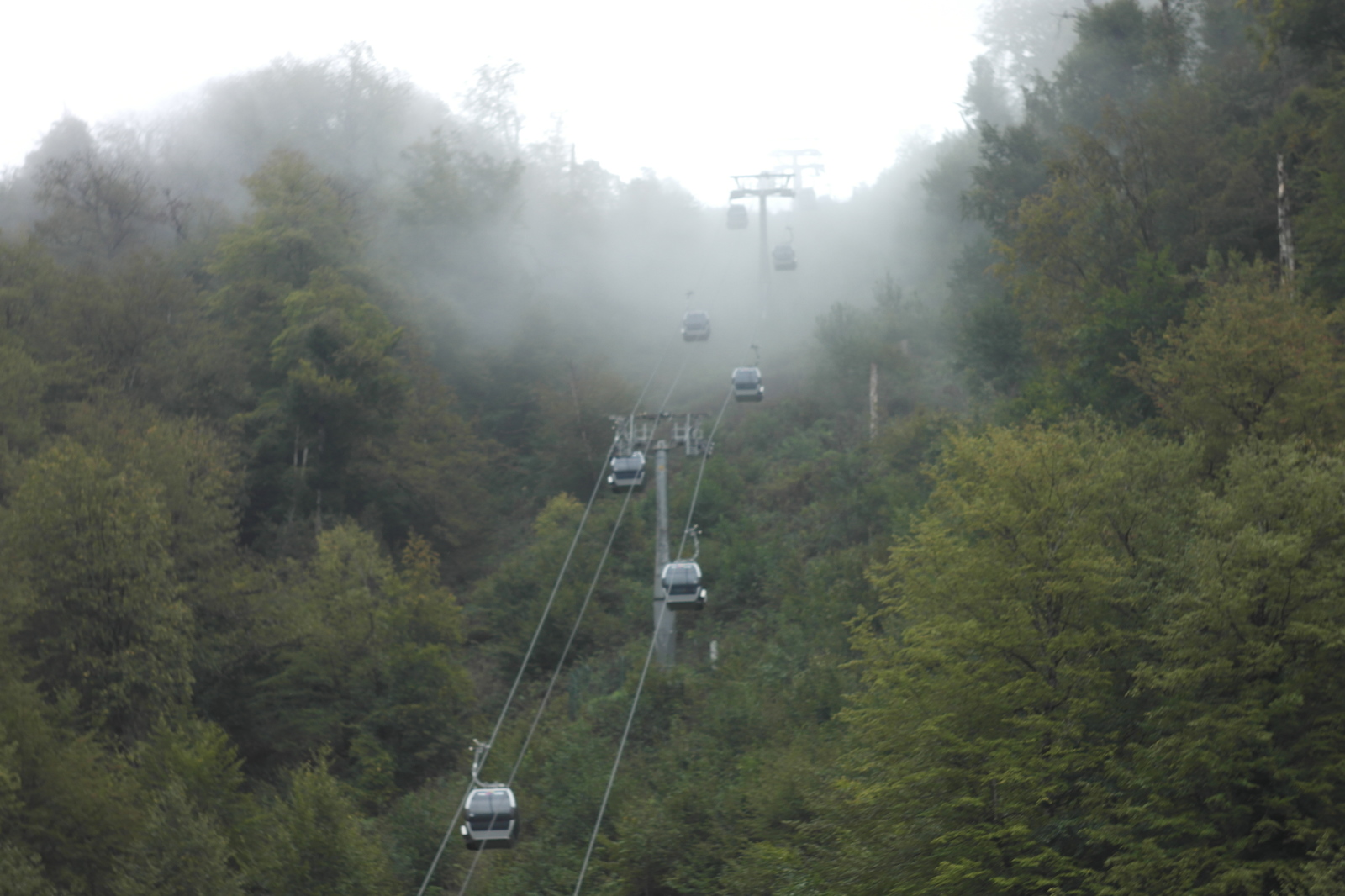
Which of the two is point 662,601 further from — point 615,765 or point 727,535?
point 727,535

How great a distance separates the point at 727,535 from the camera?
152 ft

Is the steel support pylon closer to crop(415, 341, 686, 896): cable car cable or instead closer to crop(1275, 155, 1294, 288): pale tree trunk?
crop(415, 341, 686, 896): cable car cable

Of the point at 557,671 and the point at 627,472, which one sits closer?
the point at 627,472

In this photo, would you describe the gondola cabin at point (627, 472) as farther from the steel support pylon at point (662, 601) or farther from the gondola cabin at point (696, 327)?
the gondola cabin at point (696, 327)

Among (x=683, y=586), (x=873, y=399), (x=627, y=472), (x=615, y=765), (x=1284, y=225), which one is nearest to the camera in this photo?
(x=1284, y=225)

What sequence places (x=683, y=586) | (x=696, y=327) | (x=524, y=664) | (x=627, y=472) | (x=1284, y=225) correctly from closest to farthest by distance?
(x=1284, y=225), (x=683, y=586), (x=524, y=664), (x=627, y=472), (x=696, y=327)

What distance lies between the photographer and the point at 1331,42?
3447 cm

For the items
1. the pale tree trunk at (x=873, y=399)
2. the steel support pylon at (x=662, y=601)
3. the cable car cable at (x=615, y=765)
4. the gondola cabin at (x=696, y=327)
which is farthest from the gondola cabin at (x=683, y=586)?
the gondola cabin at (x=696, y=327)

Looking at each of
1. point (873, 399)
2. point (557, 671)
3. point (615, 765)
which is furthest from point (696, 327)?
point (615, 765)

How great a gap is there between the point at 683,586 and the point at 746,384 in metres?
11.5

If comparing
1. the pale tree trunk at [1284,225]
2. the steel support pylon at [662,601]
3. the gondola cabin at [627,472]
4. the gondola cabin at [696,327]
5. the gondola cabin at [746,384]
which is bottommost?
the steel support pylon at [662,601]

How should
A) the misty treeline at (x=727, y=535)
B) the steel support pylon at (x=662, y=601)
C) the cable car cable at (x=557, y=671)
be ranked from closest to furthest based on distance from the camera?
the misty treeline at (x=727, y=535), the cable car cable at (x=557, y=671), the steel support pylon at (x=662, y=601)

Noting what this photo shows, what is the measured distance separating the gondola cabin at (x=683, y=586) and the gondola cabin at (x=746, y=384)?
34.7 ft

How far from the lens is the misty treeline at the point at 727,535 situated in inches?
740
